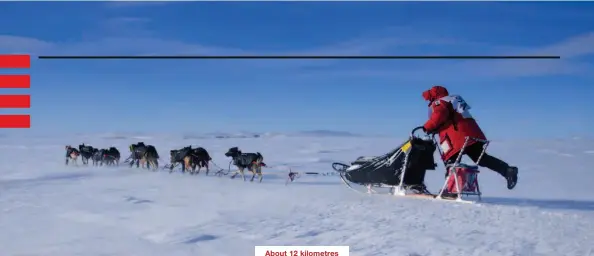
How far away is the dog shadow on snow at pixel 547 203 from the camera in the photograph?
638 cm

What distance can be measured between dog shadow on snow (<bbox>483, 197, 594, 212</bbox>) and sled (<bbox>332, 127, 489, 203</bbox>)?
1.77 feet

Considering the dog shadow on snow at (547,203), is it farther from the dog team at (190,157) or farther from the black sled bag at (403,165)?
the dog team at (190,157)

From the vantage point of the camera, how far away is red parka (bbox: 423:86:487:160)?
6.02m

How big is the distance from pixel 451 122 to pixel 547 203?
71.5 inches

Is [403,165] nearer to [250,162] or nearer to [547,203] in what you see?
[547,203]

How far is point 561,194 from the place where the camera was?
313 inches

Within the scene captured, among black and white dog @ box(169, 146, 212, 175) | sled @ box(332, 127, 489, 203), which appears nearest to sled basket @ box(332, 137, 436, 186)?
sled @ box(332, 127, 489, 203)

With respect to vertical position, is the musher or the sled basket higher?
the musher

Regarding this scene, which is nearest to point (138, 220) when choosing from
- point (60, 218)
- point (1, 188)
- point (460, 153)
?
point (60, 218)

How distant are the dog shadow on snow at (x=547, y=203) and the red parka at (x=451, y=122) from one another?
2.88 feet

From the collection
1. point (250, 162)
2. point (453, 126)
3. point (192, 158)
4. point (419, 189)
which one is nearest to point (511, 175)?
point (453, 126)

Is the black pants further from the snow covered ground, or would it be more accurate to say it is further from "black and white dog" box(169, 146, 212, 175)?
"black and white dog" box(169, 146, 212, 175)

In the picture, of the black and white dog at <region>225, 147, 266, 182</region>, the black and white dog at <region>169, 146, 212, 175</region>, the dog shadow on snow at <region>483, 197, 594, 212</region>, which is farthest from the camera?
the black and white dog at <region>169, 146, 212, 175</region>

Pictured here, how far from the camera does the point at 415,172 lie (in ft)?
20.9
